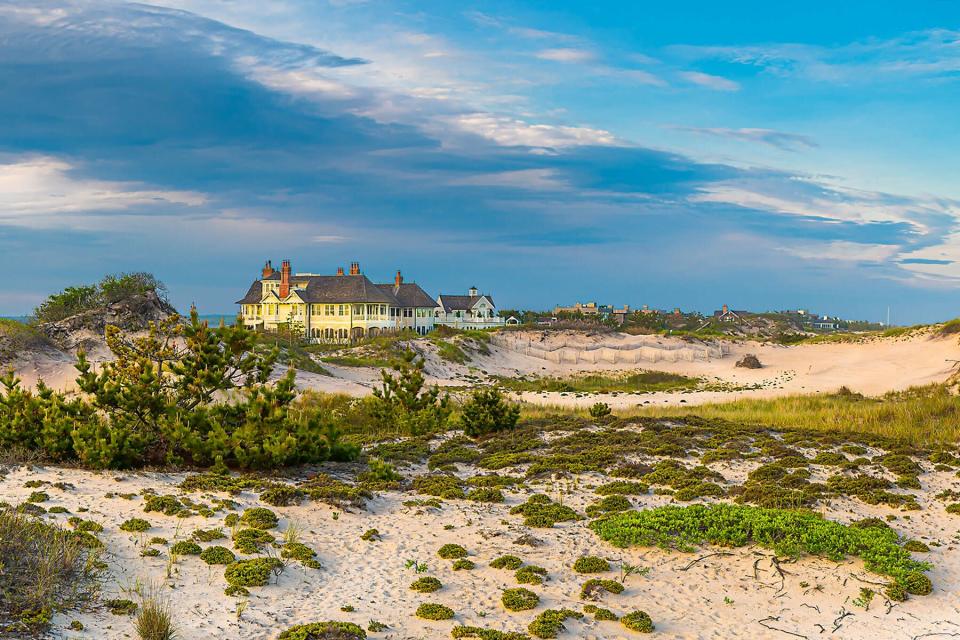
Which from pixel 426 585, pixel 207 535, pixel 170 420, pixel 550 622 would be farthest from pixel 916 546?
pixel 170 420

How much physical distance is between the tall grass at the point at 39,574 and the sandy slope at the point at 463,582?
262 millimetres

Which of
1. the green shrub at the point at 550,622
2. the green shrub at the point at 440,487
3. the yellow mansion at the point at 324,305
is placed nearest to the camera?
the green shrub at the point at 550,622

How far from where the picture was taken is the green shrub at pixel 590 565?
1065cm

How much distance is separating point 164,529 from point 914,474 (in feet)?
48.6

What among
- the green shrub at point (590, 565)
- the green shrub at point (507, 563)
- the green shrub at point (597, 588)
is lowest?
the green shrub at point (597, 588)

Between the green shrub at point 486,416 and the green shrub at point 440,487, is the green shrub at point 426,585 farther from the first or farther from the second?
the green shrub at point 486,416

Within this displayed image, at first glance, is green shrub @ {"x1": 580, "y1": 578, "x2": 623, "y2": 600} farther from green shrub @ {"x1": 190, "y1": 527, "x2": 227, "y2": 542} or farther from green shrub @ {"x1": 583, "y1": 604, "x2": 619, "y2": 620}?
green shrub @ {"x1": 190, "y1": 527, "x2": 227, "y2": 542}

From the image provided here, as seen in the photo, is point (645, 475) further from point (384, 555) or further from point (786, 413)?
point (786, 413)

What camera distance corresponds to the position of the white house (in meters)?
83.4

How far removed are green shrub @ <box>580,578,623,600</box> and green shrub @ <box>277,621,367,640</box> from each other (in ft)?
10.1

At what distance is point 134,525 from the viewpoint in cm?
1055

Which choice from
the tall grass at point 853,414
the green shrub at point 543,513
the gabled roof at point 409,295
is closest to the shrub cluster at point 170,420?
the green shrub at point 543,513

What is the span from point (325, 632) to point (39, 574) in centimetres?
331

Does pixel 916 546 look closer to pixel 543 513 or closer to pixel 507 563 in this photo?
pixel 543 513
